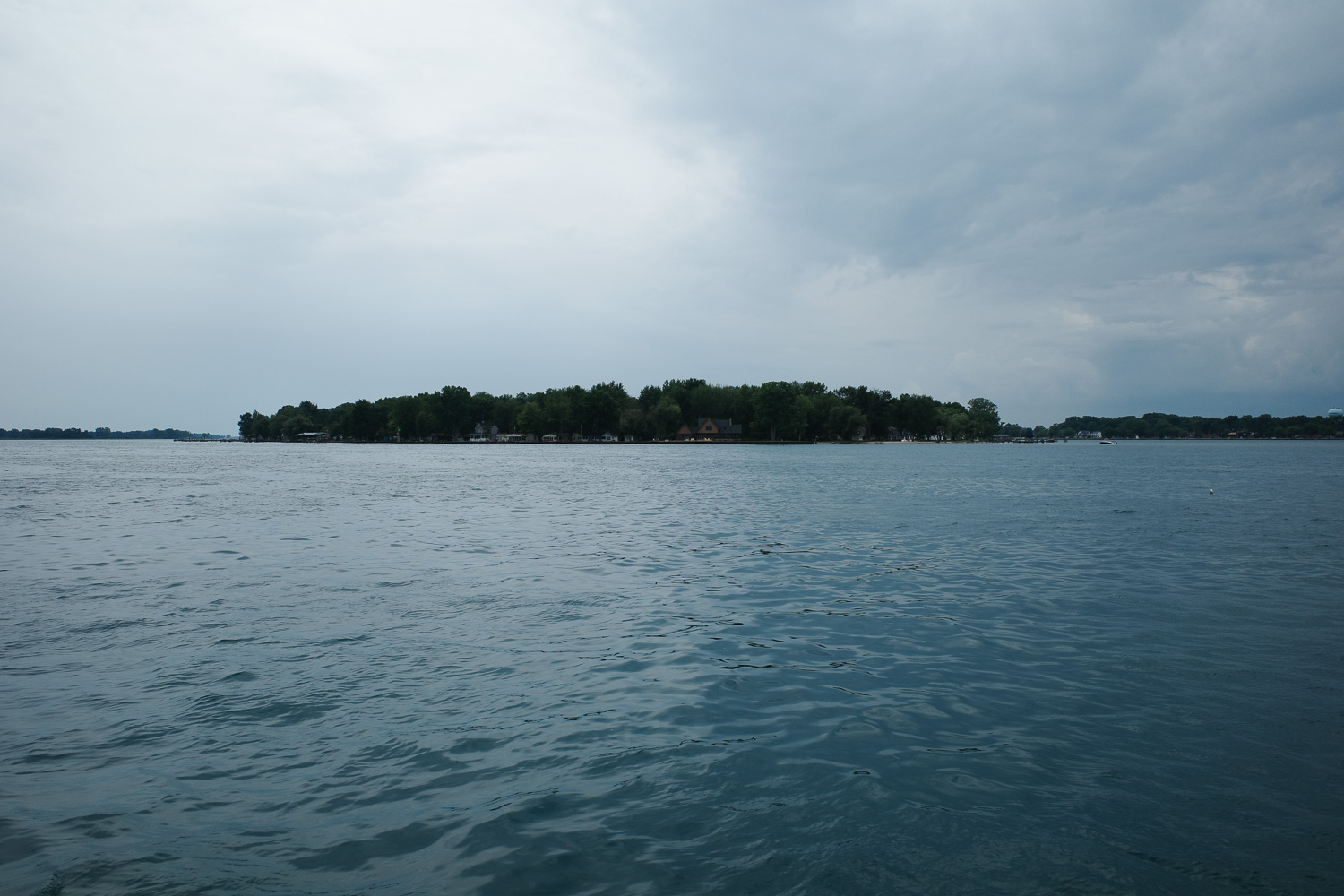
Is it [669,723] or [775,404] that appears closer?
[669,723]

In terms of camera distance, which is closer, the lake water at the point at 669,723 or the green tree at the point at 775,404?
the lake water at the point at 669,723

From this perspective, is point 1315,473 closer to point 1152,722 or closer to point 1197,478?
point 1197,478

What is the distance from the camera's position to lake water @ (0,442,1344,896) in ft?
19.7

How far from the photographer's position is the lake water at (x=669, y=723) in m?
6.02

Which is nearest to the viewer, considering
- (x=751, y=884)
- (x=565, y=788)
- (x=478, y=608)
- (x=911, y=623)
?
(x=751, y=884)

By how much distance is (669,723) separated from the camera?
893 cm

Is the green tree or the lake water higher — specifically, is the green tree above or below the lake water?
above

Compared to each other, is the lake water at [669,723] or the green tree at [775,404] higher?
the green tree at [775,404]

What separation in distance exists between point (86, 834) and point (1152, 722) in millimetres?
11406

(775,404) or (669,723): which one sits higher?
(775,404)

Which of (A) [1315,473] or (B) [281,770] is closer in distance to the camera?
(B) [281,770]

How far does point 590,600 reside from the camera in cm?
1565

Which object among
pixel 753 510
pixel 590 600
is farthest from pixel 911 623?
pixel 753 510

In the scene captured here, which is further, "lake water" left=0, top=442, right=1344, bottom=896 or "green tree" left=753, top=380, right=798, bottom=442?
"green tree" left=753, top=380, right=798, bottom=442
